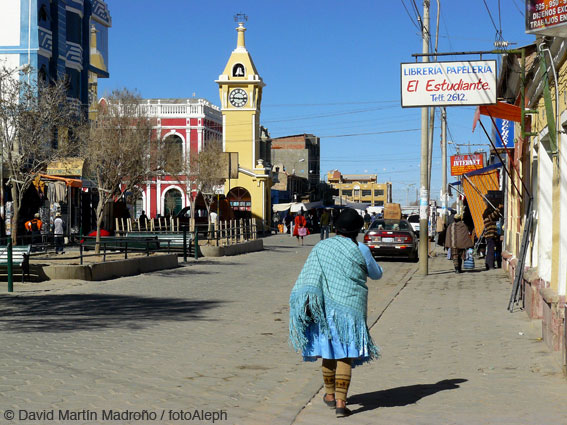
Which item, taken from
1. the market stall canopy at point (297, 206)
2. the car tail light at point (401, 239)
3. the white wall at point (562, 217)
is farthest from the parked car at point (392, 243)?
the market stall canopy at point (297, 206)

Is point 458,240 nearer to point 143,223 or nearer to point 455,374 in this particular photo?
point 455,374

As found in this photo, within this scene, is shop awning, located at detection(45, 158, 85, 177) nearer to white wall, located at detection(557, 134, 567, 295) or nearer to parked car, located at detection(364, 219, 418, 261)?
parked car, located at detection(364, 219, 418, 261)

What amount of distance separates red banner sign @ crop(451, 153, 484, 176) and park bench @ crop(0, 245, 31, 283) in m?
18.9

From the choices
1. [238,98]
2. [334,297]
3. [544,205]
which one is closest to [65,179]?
[544,205]

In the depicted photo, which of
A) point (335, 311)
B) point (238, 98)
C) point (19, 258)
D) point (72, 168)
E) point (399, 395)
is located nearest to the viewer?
point (335, 311)

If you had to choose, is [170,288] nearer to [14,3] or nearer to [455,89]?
[455,89]

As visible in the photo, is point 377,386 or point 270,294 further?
point 270,294

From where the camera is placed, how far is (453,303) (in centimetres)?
1595

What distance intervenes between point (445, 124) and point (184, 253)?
20.5 m

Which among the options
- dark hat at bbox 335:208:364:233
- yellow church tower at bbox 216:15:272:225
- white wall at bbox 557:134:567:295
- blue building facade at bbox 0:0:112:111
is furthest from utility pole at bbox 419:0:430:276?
yellow church tower at bbox 216:15:272:225

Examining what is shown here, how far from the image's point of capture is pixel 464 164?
3350 centimetres

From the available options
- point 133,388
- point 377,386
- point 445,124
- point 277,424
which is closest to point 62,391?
point 133,388

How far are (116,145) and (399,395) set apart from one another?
2519 cm

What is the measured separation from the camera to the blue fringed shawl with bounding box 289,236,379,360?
6.80m
